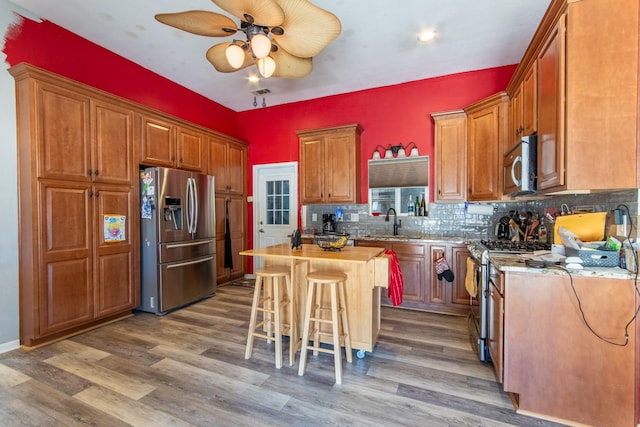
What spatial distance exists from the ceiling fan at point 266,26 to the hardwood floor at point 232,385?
231cm

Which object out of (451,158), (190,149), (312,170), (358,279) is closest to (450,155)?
(451,158)

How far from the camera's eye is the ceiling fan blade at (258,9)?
1.65 metres

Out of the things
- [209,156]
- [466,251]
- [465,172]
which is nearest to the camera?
[466,251]

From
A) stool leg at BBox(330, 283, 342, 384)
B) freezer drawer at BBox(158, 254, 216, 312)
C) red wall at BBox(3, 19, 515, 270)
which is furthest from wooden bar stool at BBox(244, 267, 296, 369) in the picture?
red wall at BBox(3, 19, 515, 270)

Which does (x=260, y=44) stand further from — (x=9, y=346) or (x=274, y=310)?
(x=9, y=346)

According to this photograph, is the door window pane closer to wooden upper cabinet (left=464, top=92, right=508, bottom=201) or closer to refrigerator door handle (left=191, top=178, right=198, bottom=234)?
refrigerator door handle (left=191, top=178, right=198, bottom=234)

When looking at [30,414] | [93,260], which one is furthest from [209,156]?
[30,414]

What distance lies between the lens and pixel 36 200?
2500mm

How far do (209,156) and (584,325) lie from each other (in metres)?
4.41

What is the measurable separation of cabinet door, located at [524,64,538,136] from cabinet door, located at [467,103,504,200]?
0.63 m

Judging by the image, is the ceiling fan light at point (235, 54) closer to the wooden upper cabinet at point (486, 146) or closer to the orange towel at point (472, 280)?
the orange towel at point (472, 280)

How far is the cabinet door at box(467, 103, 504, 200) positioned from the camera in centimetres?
314

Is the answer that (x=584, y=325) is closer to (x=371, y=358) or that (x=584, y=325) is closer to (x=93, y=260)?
(x=371, y=358)

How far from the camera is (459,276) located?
3.32m
